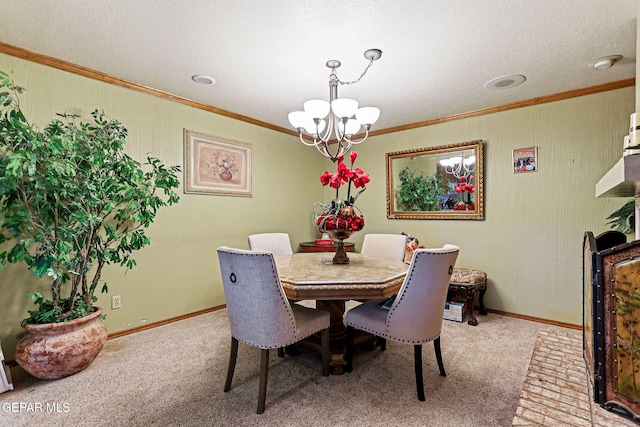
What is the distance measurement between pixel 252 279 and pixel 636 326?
164 centimetres

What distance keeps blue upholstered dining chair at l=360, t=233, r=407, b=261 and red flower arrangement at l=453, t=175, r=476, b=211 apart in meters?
1.12

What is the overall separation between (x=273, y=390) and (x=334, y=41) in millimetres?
2368

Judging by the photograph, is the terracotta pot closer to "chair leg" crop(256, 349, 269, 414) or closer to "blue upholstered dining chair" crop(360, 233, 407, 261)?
"chair leg" crop(256, 349, 269, 414)

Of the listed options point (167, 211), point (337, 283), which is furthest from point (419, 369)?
point (167, 211)

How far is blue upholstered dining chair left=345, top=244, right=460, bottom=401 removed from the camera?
5.76 ft

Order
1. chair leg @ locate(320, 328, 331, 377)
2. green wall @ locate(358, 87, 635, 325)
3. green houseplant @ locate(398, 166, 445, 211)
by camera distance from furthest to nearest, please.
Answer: green houseplant @ locate(398, 166, 445, 211), green wall @ locate(358, 87, 635, 325), chair leg @ locate(320, 328, 331, 377)

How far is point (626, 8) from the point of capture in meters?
1.79

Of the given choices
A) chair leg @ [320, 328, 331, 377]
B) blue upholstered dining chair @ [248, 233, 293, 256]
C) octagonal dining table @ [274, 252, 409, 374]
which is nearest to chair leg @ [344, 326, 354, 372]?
octagonal dining table @ [274, 252, 409, 374]

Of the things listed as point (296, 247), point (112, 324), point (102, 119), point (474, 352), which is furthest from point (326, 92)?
point (112, 324)

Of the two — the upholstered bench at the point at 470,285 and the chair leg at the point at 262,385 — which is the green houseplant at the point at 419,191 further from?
the chair leg at the point at 262,385

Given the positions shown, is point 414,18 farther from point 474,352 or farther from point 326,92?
point 474,352

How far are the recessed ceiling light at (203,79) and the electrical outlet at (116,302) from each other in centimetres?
210

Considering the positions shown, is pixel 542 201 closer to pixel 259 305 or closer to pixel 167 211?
pixel 259 305

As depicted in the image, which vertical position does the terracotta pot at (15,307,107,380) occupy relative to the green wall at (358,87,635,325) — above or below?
below
